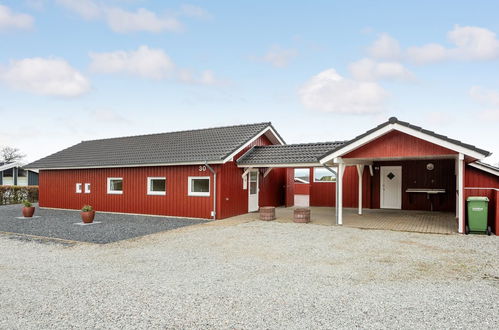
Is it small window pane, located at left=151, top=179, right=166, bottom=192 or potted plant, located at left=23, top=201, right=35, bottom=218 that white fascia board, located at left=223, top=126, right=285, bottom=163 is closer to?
small window pane, located at left=151, top=179, right=166, bottom=192

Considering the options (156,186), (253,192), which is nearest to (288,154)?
(253,192)

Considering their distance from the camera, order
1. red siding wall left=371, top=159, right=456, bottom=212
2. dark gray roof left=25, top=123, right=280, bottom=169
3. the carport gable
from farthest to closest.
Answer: red siding wall left=371, top=159, right=456, bottom=212 → dark gray roof left=25, top=123, right=280, bottom=169 → the carport gable

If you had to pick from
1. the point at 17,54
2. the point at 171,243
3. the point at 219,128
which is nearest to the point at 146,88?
the point at 219,128

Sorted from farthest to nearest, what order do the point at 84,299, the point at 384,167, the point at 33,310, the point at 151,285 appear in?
the point at 384,167 < the point at 151,285 < the point at 84,299 < the point at 33,310

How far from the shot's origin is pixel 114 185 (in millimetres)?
16562

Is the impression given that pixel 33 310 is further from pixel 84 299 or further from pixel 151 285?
pixel 151 285

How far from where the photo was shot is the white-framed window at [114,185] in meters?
16.3

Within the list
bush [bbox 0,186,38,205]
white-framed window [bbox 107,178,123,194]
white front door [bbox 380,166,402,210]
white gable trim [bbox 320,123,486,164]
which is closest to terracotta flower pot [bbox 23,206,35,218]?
white-framed window [bbox 107,178,123,194]

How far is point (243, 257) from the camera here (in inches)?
276

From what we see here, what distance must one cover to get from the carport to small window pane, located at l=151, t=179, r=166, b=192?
3.57 meters

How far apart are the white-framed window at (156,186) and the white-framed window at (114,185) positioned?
1.97 meters

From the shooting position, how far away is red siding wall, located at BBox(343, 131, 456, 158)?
34.4 feet

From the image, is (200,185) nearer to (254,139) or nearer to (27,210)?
(254,139)

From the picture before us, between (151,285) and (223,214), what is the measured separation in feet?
27.1
